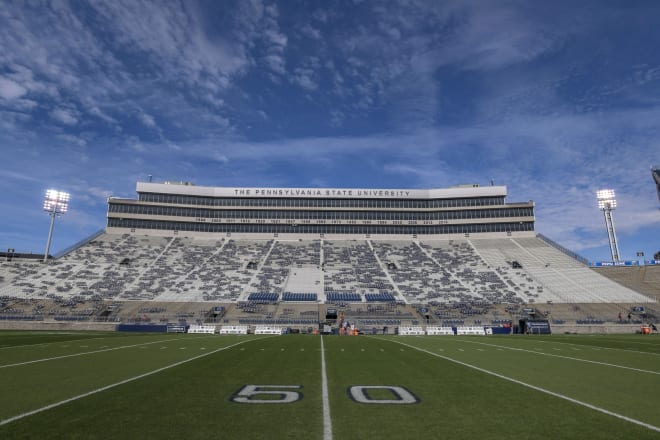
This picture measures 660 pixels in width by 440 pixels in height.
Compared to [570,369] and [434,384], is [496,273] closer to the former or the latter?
[570,369]

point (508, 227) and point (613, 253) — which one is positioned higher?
point (508, 227)

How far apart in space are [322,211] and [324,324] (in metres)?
34.5

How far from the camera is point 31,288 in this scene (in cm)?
4922

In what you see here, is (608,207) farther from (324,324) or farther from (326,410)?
(326,410)

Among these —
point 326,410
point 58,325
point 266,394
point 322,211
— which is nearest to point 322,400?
point 326,410

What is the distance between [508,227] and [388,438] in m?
73.4

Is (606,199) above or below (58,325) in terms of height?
above

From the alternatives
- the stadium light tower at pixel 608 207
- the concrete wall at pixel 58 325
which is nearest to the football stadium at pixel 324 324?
the concrete wall at pixel 58 325

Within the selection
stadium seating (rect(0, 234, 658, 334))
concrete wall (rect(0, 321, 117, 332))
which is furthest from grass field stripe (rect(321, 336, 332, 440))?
concrete wall (rect(0, 321, 117, 332))

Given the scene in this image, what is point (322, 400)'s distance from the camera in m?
7.43

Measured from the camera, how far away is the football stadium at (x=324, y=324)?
250 inches

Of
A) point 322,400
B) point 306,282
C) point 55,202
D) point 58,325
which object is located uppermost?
point 55,202

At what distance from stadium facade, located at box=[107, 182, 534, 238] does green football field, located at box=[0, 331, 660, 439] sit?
60.9 metres

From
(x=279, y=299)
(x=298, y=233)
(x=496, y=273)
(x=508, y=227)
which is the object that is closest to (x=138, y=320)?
(x=279, y=299)
